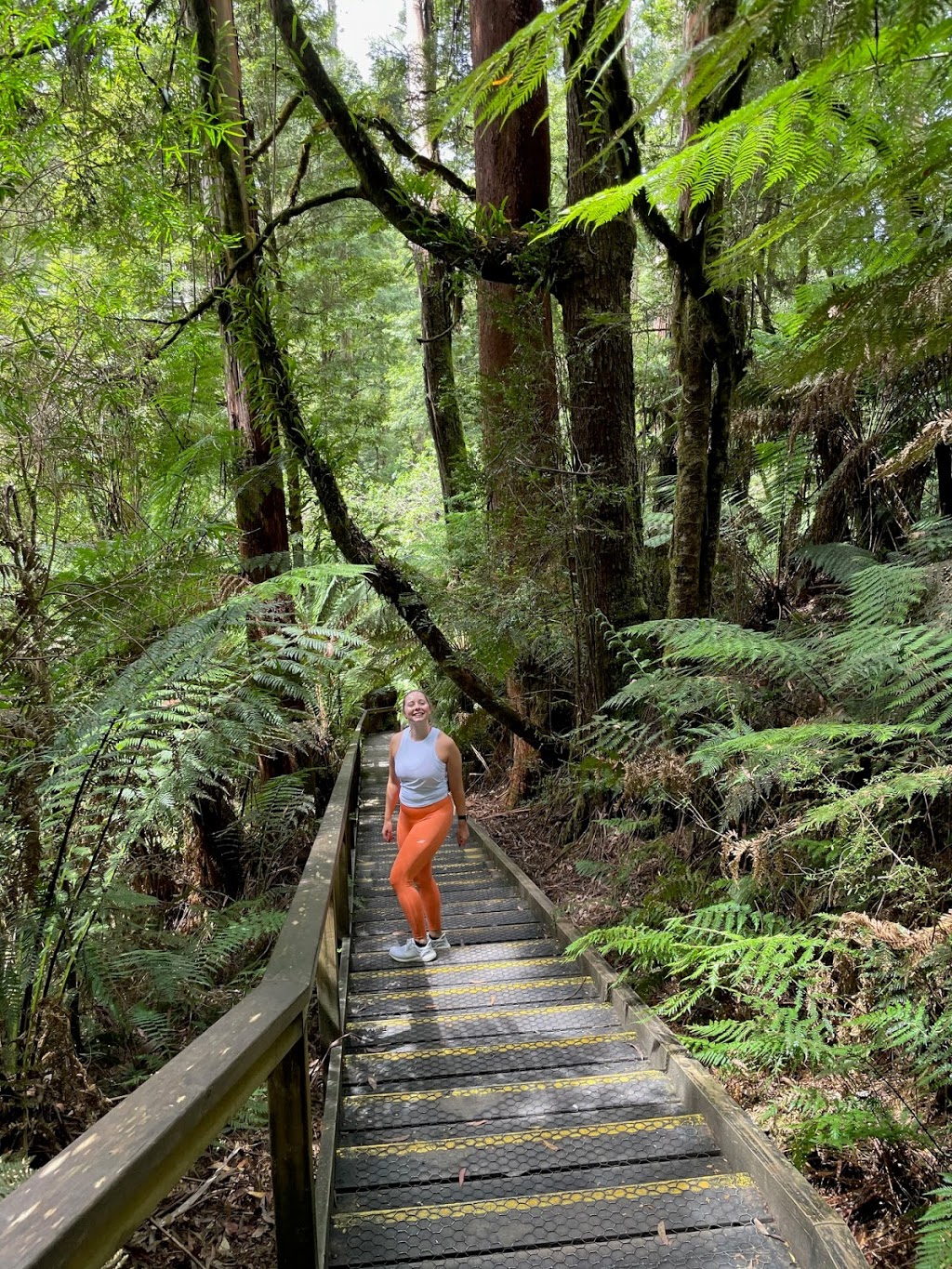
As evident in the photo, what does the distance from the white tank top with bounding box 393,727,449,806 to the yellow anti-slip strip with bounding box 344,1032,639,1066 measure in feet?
4.61

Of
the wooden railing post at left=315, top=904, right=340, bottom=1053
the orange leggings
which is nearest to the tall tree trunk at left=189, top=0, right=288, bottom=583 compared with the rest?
the orange leggings

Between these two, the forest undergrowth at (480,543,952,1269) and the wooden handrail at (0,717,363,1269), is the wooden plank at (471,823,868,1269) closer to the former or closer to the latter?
the forest undergrowth at (480,543,952,1269)

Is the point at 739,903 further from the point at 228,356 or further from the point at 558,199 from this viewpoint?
the point at 558,199

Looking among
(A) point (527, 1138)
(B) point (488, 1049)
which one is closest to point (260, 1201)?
(A) point (527, 1138)

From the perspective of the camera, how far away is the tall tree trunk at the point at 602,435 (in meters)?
5.71

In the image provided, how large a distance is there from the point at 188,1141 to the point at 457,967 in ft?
11.4

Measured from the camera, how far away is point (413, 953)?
4.81 meters

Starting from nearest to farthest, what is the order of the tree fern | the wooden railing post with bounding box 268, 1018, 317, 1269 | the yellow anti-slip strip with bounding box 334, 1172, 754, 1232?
the tree fern → the wooden railing post with bounding box 268, 1018, 317, 1269 → the yellow anti-slip strip with bounding box 334, 1172, 754, 1232

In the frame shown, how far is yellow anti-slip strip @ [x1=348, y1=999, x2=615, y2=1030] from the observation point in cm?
397

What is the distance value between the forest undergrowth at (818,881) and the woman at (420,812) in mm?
955

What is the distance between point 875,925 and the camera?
255 cm

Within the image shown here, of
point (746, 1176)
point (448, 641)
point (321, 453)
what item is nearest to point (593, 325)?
point (321, 453)

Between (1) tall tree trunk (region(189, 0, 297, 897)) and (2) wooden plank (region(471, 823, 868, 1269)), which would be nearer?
(2) wooden plank (region(471, 823, 868, 1269))

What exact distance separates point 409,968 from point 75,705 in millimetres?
2518
